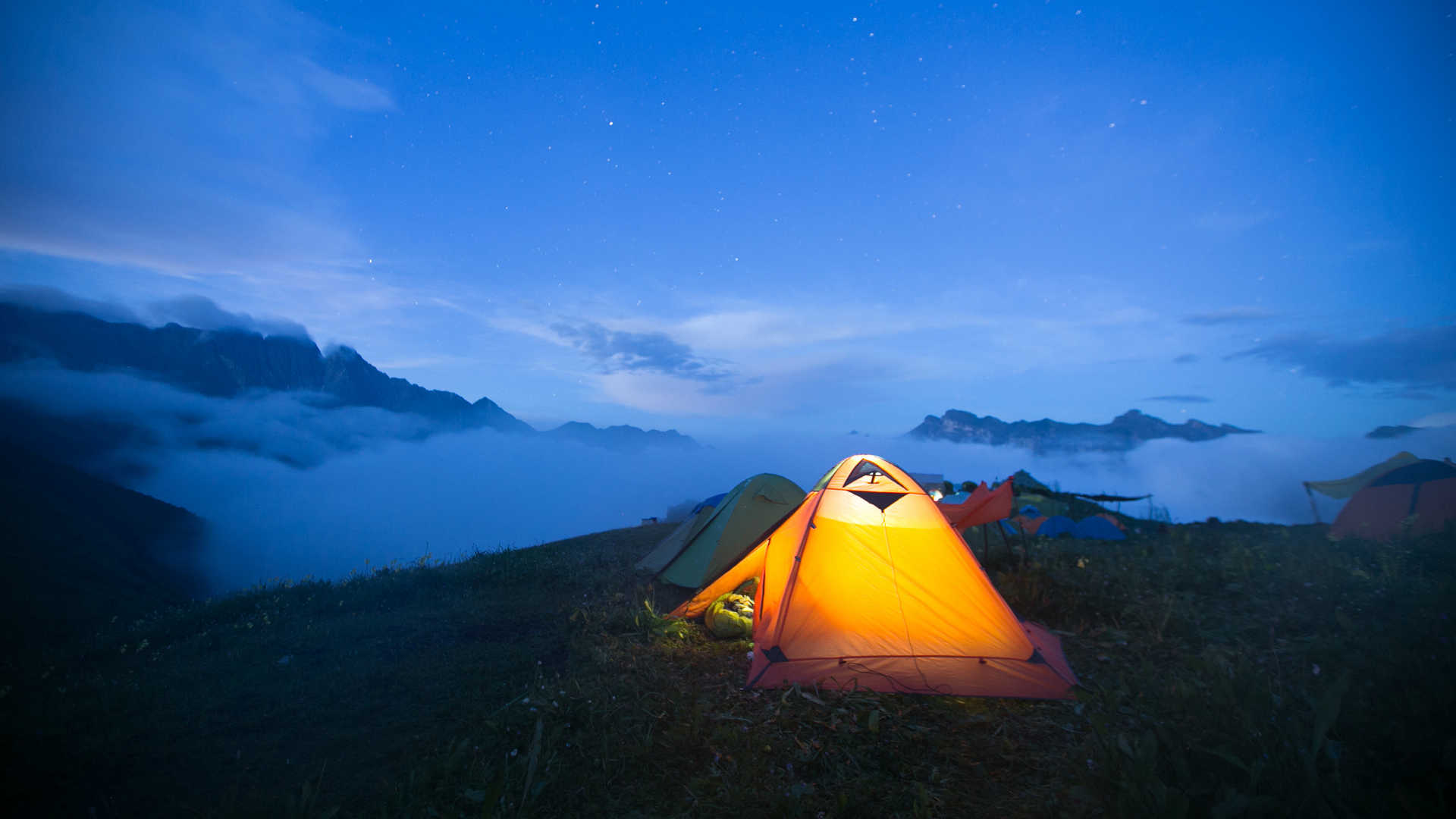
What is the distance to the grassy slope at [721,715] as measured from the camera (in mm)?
2562

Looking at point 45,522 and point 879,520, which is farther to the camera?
point 45,522

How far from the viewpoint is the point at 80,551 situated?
119ft

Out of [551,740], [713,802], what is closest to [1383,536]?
[713,802]

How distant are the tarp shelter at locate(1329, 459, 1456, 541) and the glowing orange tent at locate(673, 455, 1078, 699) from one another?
9.59m

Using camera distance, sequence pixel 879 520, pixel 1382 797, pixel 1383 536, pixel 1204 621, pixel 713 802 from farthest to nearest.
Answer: pixel 1383 536
pixel 1204 621
pixel 879 520
pixel 713 802
pixel 1382 797

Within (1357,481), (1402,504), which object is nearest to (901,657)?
(1402,504)

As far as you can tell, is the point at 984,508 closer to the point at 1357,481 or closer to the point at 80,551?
the point at 1357,481

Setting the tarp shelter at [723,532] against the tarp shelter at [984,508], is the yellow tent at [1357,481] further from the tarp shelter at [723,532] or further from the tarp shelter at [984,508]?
the tarp shelter at [723,532]

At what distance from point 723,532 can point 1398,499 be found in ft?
49.5

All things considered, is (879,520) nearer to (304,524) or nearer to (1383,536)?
(1383,536)

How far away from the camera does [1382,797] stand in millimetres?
2100

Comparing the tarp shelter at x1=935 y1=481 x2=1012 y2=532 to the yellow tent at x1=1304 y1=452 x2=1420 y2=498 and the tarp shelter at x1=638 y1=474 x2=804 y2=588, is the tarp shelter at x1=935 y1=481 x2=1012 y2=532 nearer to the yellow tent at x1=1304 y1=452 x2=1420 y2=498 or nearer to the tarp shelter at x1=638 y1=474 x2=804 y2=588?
the tarp shelter at x1=638 y1=474 x2=804 y2=588

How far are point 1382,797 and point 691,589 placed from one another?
8471mm

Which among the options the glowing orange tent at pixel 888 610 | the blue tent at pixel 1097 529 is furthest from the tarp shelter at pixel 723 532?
the blue tent at pixel 1097 529
